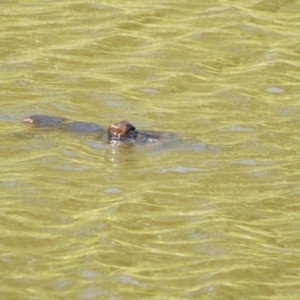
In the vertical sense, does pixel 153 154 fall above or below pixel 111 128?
below

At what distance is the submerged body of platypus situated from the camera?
25.3 feet

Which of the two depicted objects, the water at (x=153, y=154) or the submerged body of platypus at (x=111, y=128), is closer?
the water at (x=153, y=154)

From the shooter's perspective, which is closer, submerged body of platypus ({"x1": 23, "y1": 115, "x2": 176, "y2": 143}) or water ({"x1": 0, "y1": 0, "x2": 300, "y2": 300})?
water ({"x1": 0, "y1": 0, "x2": 300, "y2": 300})

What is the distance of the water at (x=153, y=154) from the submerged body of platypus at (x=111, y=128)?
111mm

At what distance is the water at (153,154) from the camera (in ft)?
18.1

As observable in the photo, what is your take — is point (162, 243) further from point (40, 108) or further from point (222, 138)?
point (40, 108)

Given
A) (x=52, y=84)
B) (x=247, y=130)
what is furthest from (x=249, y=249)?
(x=52, y=84)

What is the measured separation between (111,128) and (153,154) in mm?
434

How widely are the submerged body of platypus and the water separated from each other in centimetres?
11

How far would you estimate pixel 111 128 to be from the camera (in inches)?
308

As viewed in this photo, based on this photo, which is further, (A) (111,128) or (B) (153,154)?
(A) (111,128)

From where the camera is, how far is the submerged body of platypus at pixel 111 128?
7711mm

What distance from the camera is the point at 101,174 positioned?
705 cm

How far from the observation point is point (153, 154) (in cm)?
757
